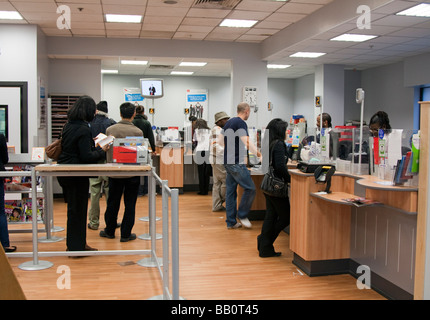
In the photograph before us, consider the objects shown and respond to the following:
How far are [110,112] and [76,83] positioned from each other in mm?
5394

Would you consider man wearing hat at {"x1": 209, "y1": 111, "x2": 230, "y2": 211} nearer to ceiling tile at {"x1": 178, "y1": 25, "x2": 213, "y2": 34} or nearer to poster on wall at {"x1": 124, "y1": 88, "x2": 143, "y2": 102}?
ceiling tile at {"x1": 178, "y1": 25, "x2": 213, "y2": 34}

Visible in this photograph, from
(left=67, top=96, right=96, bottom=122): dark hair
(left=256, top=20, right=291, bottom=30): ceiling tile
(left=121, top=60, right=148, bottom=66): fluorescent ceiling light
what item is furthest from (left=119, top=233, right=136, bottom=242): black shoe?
(left=121, top=60, right=148, bottom=66): fluorescent ceiling light

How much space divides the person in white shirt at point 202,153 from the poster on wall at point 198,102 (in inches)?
256

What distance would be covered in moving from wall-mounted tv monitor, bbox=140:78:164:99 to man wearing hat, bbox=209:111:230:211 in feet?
6.34

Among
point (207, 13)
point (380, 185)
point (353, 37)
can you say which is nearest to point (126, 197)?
point (380, 185)

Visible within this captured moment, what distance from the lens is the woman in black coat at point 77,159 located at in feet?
14.4

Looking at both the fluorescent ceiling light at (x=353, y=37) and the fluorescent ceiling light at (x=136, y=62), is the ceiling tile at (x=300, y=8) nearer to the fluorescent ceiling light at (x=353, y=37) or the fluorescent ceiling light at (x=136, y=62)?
the fluorescent ceiling light at (x=353, y=37)

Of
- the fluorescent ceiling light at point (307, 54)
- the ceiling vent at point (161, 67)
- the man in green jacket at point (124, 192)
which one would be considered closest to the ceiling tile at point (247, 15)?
the fluorescent ceiling light at point (307, 54)

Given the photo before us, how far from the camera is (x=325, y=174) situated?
13.4 feet

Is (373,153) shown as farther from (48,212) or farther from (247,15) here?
(247,15)

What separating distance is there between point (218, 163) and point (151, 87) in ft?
8.07

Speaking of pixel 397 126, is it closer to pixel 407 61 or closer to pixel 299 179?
pixel 407 61

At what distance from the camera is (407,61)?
10422 millimetres

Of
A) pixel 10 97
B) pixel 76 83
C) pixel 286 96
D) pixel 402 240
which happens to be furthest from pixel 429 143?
pixel 286 96
